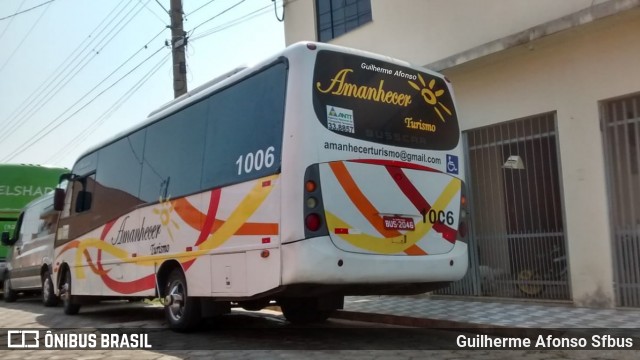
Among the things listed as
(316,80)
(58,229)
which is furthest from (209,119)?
(58,229)

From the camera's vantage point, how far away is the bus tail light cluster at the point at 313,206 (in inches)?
213

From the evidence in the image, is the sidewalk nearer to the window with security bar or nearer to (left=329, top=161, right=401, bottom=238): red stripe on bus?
(left=329, top=161, right=401, bottom=238): red stripe on bus

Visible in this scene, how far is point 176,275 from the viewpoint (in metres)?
7.41

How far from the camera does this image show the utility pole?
1316 centimetres

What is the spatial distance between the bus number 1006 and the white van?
7.34 metres

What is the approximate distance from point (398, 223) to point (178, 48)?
29.9 feet

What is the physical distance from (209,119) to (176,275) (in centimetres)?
206

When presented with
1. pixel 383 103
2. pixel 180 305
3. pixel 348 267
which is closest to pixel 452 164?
pixel 383 103

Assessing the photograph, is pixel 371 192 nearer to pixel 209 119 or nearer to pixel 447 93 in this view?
pixel 447 93

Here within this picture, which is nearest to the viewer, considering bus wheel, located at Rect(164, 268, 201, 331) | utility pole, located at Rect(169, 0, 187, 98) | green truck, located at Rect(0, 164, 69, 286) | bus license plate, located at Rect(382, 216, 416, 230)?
bus license plate, located at Rect(382, 216, 416, 230)

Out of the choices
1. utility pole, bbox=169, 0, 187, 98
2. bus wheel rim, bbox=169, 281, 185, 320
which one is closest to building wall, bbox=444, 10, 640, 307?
bus wheel rim, bbox=169, 281, 185, 320

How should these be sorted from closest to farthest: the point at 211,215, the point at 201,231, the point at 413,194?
the point at 413,194
the point at 211,215
the point at 201,231

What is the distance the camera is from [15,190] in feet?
54.0

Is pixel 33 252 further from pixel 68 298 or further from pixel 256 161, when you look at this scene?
pixel 256 161
